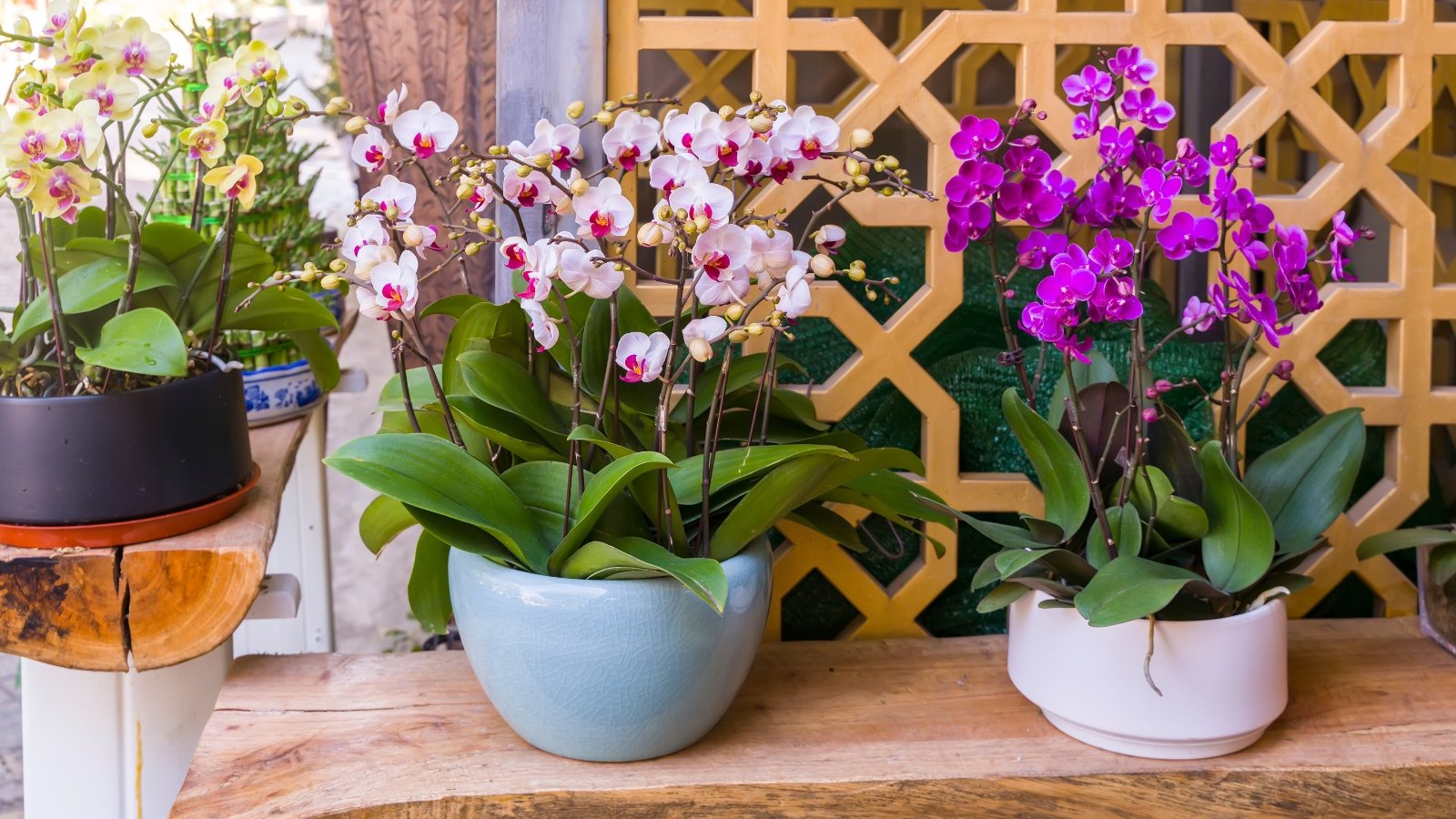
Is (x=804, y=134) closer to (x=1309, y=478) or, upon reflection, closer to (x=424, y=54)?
(x=1309, y=478)

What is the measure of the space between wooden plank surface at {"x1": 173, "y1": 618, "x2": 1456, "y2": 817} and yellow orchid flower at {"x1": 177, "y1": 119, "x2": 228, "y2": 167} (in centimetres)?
46

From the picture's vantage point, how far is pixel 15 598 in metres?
0.99

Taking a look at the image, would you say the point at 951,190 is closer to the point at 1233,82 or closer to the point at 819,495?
the point at 819,495

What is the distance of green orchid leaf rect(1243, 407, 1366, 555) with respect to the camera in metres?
1.04

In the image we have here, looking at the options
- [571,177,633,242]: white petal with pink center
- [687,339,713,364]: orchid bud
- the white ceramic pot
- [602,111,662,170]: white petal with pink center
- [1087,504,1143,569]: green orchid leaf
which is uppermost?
[602,111,662,170]: white petal with pink center

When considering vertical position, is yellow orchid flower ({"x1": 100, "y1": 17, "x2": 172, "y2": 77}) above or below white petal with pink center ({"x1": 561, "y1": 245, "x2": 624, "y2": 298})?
above

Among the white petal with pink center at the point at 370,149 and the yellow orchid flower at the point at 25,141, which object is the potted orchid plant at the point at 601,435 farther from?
the yellow orchid flower at the point at 25,141

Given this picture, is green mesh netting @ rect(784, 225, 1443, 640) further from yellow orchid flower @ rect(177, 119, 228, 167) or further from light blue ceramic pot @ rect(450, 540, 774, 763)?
yellow orchid flower @ rect(177, 119, 228, 167)

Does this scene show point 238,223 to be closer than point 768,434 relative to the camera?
No

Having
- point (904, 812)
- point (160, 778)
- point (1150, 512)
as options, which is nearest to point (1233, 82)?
point (1150, 512)

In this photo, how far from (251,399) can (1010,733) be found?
3.00ft

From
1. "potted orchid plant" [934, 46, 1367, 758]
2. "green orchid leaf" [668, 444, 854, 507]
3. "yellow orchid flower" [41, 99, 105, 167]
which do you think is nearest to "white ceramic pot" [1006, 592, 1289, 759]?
"potted orchid plant" [934, 46, 1367, 758]

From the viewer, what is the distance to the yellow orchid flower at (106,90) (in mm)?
921

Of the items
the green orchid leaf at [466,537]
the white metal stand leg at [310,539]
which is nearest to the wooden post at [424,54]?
the white metal stand leg at [310,539]
